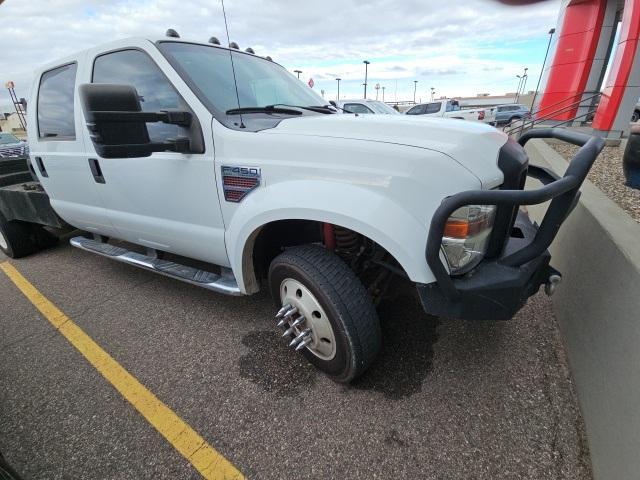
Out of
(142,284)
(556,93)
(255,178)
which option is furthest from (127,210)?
(556,93)

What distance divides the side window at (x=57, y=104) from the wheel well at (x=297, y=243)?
2.04 meters

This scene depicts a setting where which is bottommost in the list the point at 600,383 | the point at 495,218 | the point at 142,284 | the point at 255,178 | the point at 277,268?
the point at 142,284

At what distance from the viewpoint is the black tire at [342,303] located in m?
1.82

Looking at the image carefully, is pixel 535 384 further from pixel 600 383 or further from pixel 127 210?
pixel 127 210

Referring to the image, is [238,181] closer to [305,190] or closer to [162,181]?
[305,190]

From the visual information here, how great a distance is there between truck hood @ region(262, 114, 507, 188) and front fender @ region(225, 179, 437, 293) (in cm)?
27

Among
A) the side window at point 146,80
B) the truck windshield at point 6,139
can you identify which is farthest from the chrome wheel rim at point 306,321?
the truck windshield at point 6,139

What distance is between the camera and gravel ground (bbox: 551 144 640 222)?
9.73ft

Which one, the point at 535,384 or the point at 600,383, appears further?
the point at 535,384

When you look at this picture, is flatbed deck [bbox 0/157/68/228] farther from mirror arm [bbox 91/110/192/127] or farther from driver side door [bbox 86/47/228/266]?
mirror arm [bbox 91/110/192/127]

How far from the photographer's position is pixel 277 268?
2061mm

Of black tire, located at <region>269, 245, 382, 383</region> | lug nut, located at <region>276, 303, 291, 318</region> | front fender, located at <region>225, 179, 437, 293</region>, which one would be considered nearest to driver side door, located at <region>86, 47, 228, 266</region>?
front fender, located at <region>225, 179, 437, 293</region>

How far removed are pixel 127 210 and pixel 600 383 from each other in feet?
10.7

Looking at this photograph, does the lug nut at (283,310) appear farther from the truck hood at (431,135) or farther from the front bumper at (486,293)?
the truck hood at (431,135)
